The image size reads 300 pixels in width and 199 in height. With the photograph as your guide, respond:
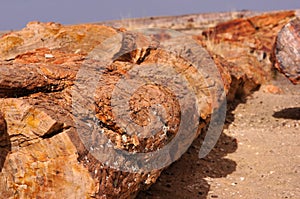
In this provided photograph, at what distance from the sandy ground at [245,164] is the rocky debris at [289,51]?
73 cm

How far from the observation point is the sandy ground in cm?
406

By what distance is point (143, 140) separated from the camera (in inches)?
118

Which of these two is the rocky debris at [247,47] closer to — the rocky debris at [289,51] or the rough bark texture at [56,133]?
the rocky debris at [289,51]

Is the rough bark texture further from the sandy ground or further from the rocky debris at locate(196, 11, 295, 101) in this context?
the rocky debris at locate(196, 11, 295, 101)

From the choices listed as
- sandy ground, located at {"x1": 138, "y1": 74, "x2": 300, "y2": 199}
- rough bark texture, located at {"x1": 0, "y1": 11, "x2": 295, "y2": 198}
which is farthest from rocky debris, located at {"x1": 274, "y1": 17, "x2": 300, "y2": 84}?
rough bark texture, located at {"x1": 0, "y1": 11, "x2": 295, "y2": 198}

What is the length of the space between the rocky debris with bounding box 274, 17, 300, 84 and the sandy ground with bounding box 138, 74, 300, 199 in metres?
0.73

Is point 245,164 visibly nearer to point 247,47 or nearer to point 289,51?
point 289,51

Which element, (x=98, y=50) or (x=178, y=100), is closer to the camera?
(x=178, y=100)

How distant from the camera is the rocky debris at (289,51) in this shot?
20.4 feet

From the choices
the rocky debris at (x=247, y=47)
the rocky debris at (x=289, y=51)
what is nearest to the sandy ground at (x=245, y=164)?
the rocky debris at (x=289, y=51)

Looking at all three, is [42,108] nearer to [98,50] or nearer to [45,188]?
[45,188]

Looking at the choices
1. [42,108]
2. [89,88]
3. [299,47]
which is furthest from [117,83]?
[299,47]

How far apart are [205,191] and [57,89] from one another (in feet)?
6.00

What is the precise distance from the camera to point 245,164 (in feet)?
16.0
